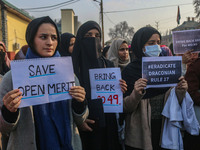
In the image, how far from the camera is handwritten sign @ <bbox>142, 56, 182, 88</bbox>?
201 centimetres

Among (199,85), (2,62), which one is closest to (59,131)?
(199,85)

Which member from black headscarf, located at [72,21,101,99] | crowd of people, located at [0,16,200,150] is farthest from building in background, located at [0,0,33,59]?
crowd of people, located at [0,16,200,150]

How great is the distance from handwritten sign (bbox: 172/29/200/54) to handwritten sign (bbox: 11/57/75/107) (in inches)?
70.9

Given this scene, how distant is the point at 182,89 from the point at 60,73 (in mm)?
1436

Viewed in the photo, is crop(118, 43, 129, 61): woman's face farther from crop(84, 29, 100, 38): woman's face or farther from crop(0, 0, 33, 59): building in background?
crop(0, 0, 33, 59): building in background

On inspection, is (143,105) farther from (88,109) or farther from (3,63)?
(3,63)

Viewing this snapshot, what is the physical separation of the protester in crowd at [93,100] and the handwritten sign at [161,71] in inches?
12.3

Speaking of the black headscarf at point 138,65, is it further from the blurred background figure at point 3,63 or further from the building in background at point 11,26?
the building in background at point 11,26

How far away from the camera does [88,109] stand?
6.68ft

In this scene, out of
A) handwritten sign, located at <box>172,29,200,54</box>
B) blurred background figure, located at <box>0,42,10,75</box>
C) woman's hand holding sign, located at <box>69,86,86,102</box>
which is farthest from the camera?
blurred background figure, located at <box>0,42,10,75</box>

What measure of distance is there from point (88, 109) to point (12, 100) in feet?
2.99

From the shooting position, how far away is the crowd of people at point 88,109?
1468 mm

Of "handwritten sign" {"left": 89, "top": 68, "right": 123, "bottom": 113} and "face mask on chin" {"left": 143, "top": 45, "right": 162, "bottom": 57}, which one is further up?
"face mask on chin" {"left": 143, "top": 45, "right": 162, "bottom": 57}

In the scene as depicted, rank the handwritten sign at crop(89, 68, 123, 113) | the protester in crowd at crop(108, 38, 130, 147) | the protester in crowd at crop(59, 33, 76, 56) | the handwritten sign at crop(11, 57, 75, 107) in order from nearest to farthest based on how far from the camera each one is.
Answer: the handwritten sign at crop(11, 57, 75, 107)
the handwritten sign at crop(89, 68, 123, 113)
the protester in crowd at crop(108, 38, 130, 147)
the protester in crowd at crop(59, 33, 76, 56)
